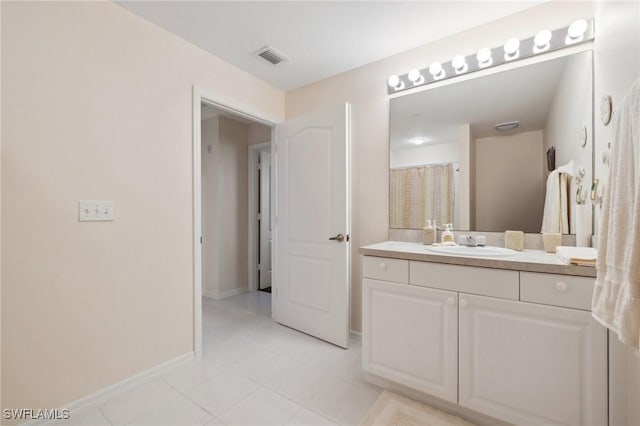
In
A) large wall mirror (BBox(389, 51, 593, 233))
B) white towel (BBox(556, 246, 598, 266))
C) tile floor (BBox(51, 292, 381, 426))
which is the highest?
large wall mirror (BBox(389, 51, 593, 233))

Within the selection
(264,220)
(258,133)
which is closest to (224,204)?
(264,220)

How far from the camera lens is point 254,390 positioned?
1.74 m

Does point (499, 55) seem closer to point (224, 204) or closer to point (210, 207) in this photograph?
point (224, 204)

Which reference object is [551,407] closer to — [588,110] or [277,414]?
[277,414]

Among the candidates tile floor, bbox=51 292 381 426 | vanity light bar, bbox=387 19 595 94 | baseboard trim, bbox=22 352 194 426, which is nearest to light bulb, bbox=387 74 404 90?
vanity light bar, bbox=387 19 595 94

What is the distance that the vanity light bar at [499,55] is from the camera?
160 centimetres

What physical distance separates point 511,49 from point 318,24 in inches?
48.7

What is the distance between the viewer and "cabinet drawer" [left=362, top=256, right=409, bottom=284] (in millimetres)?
1611

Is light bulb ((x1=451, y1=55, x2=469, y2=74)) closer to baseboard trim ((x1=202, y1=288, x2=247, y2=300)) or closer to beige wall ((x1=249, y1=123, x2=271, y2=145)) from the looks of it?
beige wall ((x1=249, y1=123, x2=271, y2=145))

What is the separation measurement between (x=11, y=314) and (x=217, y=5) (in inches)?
77.0

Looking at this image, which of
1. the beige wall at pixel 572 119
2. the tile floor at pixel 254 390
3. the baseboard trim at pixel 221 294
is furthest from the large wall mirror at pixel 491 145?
the baseboard trim at pixel 221 294

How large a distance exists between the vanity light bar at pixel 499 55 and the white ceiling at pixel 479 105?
74 millimetres

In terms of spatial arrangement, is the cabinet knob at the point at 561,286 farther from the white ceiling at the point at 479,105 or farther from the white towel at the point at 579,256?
the white ceiling at the point at 479,105

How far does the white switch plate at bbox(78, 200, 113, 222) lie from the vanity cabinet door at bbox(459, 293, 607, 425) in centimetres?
203
